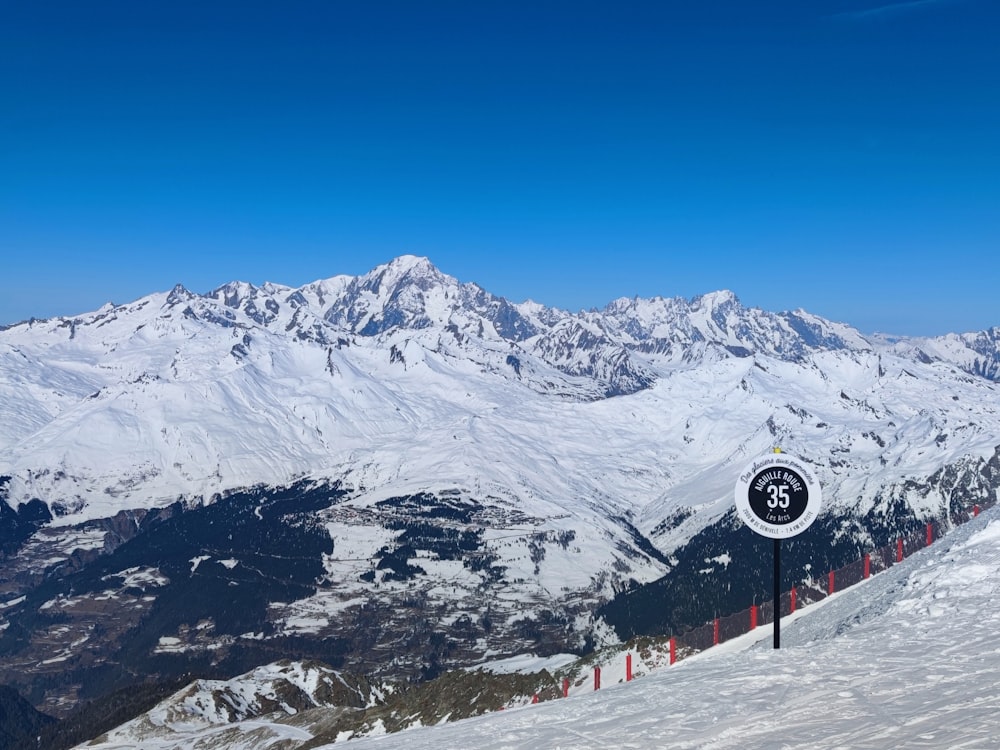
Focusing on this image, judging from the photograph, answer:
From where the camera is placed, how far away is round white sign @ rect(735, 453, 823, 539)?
28328 mm

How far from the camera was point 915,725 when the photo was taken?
59.8 feet

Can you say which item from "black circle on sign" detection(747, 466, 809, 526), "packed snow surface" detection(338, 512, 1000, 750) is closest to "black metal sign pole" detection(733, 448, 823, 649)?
"black circle on sign" detection(747, 466, 809, 526)

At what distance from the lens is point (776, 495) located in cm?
2889

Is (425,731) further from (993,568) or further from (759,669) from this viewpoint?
(993,568)

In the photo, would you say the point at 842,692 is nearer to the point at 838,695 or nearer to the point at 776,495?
the point at 838,695

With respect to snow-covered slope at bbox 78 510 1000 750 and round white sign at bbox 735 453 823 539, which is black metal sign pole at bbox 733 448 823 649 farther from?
snow-covered slope at bbox 78 510 1000 750

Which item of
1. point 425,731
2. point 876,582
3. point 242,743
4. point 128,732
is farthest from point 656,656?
point 128,732

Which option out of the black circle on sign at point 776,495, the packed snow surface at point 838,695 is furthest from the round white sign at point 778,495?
the packed snow surface at point 838,695

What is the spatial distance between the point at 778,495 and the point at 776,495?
76 mm

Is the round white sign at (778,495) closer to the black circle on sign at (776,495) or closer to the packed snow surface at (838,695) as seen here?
the black circle on sign at (776,495)

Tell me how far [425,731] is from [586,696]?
23.0 feet

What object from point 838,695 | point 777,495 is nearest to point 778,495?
point 777,495

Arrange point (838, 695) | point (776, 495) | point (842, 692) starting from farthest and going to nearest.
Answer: point (776, 495) → point (842, 692) → point (838, 695)

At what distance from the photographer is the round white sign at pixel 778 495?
92.9 feet
